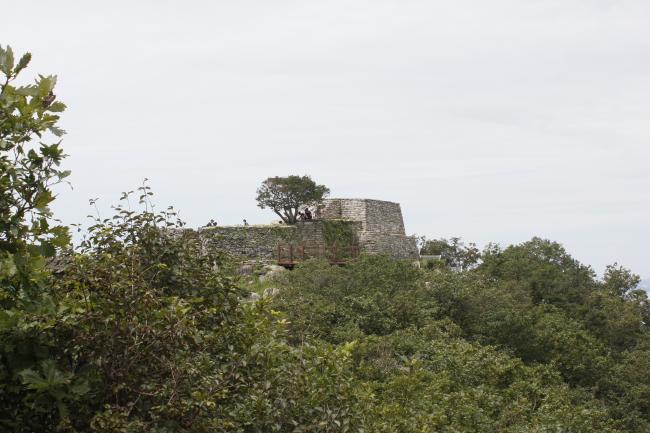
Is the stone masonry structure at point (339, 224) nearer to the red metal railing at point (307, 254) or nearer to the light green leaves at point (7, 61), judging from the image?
the red metal railing at point (307, 254)

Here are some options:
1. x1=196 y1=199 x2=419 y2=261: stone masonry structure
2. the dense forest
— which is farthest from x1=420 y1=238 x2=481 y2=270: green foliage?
the dense forest

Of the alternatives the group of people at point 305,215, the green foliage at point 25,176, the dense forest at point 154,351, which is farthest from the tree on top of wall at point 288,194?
the green foliage at point 25,176

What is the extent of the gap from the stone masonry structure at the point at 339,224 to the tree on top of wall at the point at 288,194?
0.82m

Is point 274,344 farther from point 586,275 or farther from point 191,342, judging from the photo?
point 586,275

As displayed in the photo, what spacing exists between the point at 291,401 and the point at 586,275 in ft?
101

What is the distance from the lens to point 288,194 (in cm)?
2981

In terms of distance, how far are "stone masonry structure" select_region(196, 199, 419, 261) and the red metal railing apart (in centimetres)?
27

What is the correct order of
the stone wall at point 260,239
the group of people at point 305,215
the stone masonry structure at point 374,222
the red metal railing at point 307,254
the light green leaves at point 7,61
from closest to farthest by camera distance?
the light green leaves at point 7,61
the red metal railing at point 307,254
the stone wall at point 260,239
the group of people at point 305,215
the stone masonry structure at point 374,222

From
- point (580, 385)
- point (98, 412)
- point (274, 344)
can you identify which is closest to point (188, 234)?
point (274, 344)

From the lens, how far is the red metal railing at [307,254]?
2789 cm

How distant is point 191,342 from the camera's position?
6.66m

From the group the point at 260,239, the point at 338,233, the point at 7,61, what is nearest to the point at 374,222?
the point at 338,233

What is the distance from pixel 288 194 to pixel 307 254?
2812 millimetres

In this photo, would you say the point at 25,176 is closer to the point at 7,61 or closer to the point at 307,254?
the point at 7,61
